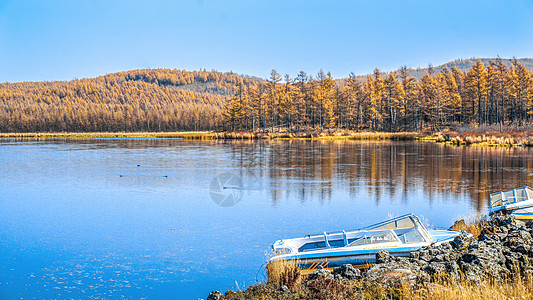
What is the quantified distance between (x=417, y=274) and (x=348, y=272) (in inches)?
59.3

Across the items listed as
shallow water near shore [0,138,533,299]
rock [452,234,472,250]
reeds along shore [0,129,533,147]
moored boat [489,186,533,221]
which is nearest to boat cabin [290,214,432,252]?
rock [452,234,472,250]

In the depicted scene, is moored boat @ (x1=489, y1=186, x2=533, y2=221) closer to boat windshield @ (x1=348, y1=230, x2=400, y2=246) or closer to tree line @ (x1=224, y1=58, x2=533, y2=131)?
boat windshield @ (x1=348, y1=230, x2=400, y2=246)

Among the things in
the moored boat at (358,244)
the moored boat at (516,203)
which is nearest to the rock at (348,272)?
the moored boat at (358,244)

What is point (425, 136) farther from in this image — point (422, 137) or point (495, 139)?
point (495, 139)

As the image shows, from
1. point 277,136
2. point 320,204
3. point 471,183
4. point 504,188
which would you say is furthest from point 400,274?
point 277,136

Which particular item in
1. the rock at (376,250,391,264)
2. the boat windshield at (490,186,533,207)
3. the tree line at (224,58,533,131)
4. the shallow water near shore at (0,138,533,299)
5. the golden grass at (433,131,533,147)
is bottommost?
the shallow water near shore at (0,138,533,299)

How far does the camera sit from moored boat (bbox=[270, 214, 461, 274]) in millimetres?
10305

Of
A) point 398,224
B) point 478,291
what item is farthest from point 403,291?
point 398,224

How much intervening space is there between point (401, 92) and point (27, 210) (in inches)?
3473

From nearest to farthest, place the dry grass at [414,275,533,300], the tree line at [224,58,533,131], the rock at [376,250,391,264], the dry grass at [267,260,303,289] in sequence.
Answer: the dry grass at [414,275,533,300]
the dry grass at [267,260,303,289]
the rock at [376,250,391,264]
the tree line at [224,58,533,131]

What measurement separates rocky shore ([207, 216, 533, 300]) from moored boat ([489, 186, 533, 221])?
3424mm

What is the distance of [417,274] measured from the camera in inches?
337

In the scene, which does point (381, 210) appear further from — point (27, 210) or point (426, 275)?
point (27, 210)

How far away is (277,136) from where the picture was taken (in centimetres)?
9050
